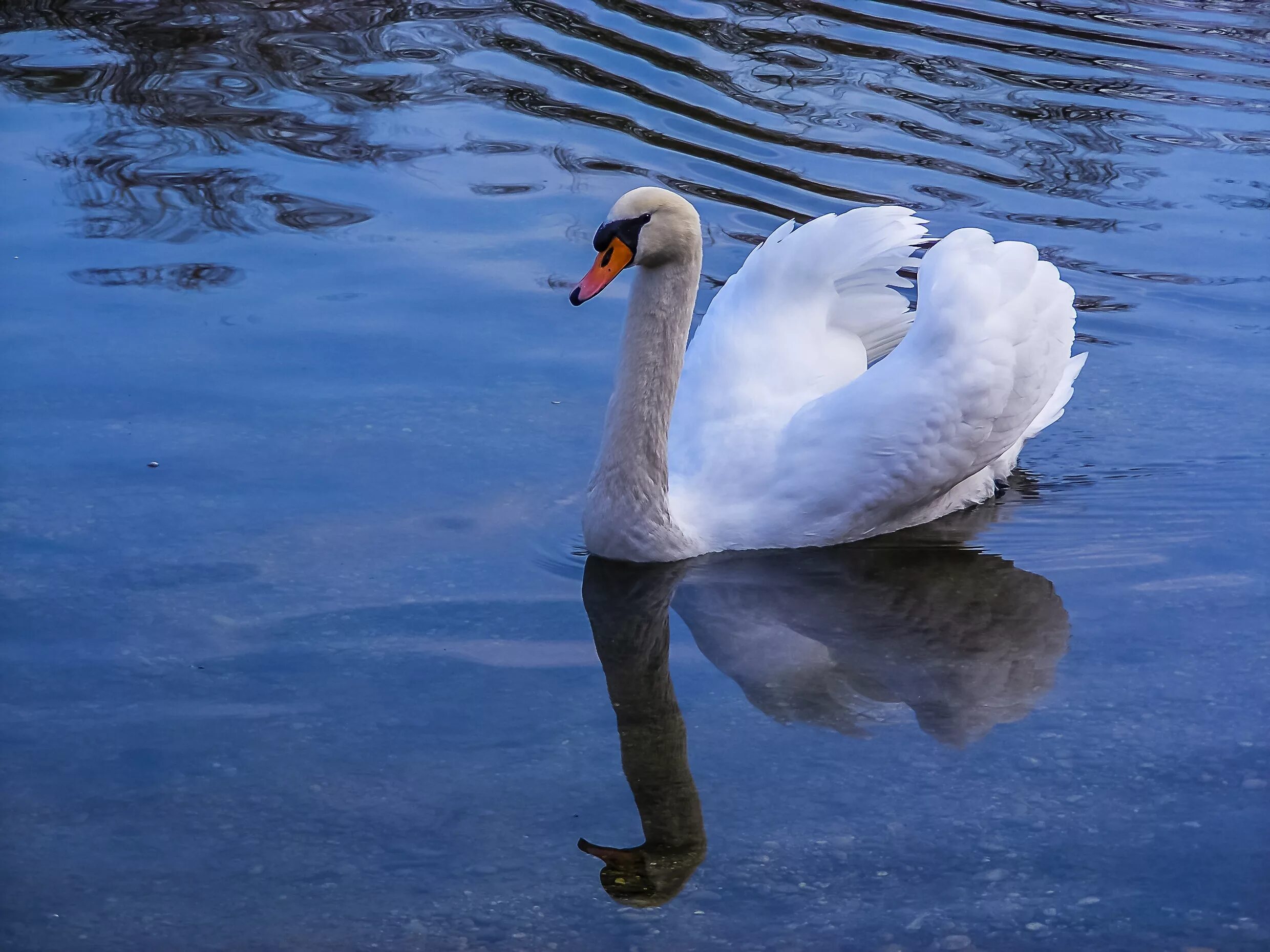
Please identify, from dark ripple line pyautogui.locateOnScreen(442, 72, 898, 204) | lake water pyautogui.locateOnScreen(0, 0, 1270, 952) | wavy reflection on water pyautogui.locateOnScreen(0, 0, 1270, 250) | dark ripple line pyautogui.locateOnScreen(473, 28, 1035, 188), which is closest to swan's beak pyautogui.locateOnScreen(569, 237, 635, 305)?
lake water pyautogui.locateOnScreen(0, 0, 1270, 952)

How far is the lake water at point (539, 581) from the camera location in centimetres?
387

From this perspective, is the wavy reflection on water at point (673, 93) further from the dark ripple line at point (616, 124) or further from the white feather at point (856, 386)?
the white feather at point (856, 386)

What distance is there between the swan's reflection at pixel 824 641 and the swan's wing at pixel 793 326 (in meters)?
0.52

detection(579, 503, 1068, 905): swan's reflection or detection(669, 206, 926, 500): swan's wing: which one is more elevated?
detection(669, 206, 926, 500): swan's wing

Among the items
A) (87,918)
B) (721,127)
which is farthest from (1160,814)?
(721,127)

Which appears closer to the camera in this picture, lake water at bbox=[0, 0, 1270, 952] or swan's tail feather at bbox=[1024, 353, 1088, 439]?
lake water at bbox=[0, 0, 1270, 952]

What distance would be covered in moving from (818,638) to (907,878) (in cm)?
121

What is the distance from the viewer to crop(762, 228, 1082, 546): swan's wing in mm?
5332

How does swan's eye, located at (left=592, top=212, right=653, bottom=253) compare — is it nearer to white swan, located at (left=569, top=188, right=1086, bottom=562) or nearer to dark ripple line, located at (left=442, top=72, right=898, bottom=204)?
white swan, located at (left=569, top=188, right=1086, bottom=562)

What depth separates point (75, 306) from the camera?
6.88 m

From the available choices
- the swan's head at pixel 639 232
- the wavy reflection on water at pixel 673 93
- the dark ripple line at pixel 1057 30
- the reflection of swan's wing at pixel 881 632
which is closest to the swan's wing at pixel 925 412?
the reflection of swan's wing at pixel 881 632

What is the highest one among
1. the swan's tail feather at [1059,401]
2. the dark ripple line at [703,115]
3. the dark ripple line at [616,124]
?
the dark ripple line at [703,115]

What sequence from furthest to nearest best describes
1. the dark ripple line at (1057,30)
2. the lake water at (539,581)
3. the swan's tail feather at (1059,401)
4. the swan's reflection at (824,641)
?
the dark ripple line at (1057,30), the swan's tail feather at (1059,401), the swan's reflection at (824,641), the lake water at (539,581)

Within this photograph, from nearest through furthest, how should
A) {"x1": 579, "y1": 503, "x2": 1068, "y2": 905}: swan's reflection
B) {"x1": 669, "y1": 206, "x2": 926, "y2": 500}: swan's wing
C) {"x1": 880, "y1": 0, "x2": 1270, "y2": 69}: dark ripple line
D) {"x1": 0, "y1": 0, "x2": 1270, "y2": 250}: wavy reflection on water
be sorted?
{"x1": 579, "y1": 503, "x2": 1068, "y2": 905}: swan's reflection, {"x1": 669, "y1": 206, "x2": 926, "y2": 500}: swan's wing, {"x1": 0, "y1": 0, "x2": 1270, "y2": 250}: wavy reflection on water, {"x1": 880, "y1": 0, "x2": 1270, "y2": 69}: dark ripple line
